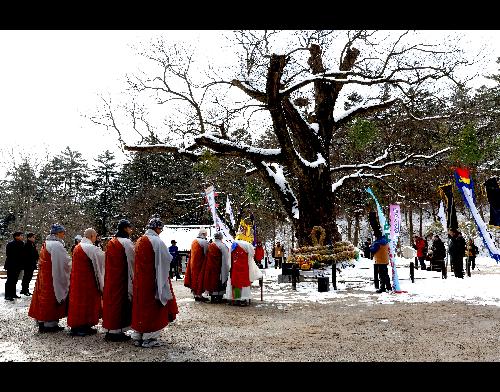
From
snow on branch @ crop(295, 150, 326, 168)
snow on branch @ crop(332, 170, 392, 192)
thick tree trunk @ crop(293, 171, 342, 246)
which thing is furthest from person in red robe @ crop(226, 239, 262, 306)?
snow on branch @ crop(332, 170, 392, 192)

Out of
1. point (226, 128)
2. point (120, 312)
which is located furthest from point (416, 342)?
point (226, 128)

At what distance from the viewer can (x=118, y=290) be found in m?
7.32

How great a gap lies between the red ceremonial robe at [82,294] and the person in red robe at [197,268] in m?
4.64

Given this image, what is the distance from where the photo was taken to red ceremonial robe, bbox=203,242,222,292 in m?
12.3

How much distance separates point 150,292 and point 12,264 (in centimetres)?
777

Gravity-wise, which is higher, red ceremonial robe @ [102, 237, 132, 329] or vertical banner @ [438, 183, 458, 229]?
vertical banner @ [438, 183, 458, 229]

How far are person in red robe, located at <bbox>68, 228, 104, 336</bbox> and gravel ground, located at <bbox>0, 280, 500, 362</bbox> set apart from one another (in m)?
0.31

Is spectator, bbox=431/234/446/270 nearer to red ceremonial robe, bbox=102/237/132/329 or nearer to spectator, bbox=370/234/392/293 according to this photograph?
spectator, bbox=370/234/392/293

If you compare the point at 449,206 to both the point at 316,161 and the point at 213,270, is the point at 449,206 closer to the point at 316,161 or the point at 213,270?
the point at 316,161

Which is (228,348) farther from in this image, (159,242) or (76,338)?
(76,338)

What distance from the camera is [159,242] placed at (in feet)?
23.7

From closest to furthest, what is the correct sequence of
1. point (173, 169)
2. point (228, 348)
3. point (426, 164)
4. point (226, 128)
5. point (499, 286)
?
1. point (228, 348)
2. point (499, 286)
3. point (226, 128)
4. point (426, 164)
5. point (173, 169)

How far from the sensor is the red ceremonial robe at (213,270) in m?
12.3
